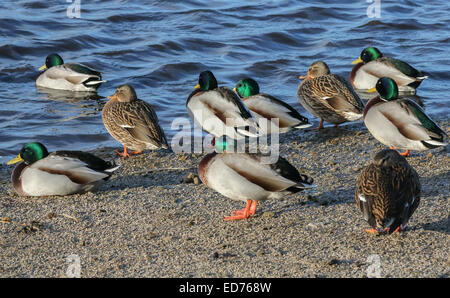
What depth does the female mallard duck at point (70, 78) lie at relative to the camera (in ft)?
34.7

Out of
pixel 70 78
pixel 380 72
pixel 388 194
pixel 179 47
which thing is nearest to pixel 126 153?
pixel 388 194

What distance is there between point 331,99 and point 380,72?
246 cm

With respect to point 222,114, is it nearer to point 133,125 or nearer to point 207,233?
point 133,125

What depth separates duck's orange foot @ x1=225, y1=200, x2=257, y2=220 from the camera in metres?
5.38

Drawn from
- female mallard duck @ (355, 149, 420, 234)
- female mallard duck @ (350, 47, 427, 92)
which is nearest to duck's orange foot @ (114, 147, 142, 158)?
female mallard duck @ (355, 149, 420, 234)

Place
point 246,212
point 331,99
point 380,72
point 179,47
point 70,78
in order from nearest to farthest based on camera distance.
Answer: point 246,212 → point 331,99 → point 380,72 → point 70,78 → point 179,47

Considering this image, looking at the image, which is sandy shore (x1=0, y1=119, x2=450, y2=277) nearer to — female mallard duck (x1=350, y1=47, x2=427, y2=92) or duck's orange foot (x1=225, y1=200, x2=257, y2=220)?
duck's orange foot (x1=225, y1=200, x2=257, y2=220)

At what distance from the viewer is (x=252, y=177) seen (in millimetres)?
5145

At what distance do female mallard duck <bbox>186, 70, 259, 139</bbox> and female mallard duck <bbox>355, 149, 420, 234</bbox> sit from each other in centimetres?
245

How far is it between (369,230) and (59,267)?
83.9 inches

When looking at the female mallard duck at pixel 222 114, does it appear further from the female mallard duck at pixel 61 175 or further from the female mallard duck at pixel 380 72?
the female mallard duck at pixel 380 72

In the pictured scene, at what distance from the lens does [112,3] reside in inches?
576

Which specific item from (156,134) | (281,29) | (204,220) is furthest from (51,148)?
(281,29)

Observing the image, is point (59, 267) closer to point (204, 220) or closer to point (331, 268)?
point (204, 220)
